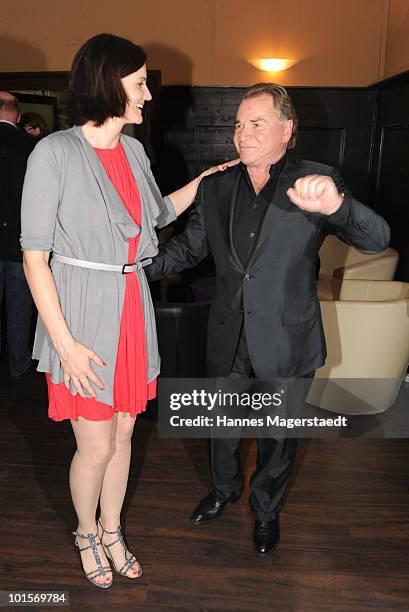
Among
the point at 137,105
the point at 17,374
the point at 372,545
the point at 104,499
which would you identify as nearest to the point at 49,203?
the point at 137,105

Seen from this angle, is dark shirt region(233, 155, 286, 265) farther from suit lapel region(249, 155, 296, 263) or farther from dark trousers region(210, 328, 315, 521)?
dark trousers region(210, 328, 315, 521)

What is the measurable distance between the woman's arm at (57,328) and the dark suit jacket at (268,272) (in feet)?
1.86

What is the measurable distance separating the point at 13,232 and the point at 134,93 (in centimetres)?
250

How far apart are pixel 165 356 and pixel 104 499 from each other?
1.17 meters

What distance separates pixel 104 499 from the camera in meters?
2.13

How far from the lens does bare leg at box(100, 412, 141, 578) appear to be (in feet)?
6.72

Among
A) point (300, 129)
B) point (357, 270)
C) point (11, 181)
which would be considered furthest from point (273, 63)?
point (11, 181)

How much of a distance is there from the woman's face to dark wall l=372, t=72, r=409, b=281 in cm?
337

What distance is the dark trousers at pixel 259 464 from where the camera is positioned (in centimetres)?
230

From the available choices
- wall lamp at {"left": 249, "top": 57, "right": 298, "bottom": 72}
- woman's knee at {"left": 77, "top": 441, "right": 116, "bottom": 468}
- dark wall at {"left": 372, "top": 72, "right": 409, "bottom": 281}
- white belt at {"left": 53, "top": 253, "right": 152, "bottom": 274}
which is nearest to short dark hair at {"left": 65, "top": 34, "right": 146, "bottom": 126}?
white belt at {"left": 53, "top": 253, "right": 152, "bottom": 274}

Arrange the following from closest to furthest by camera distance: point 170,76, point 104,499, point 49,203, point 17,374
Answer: point 49,203, point 104,499, point 17,374, point 170,76

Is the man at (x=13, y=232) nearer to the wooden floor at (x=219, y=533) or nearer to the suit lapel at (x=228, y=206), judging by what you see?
the wooden floor at (x=219, y=533)

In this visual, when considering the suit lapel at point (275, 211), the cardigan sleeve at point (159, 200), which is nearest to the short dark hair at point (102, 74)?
the cardigan sleeve at point (159, 200)

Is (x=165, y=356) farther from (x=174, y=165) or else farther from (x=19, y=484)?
(x=174, y=165)
